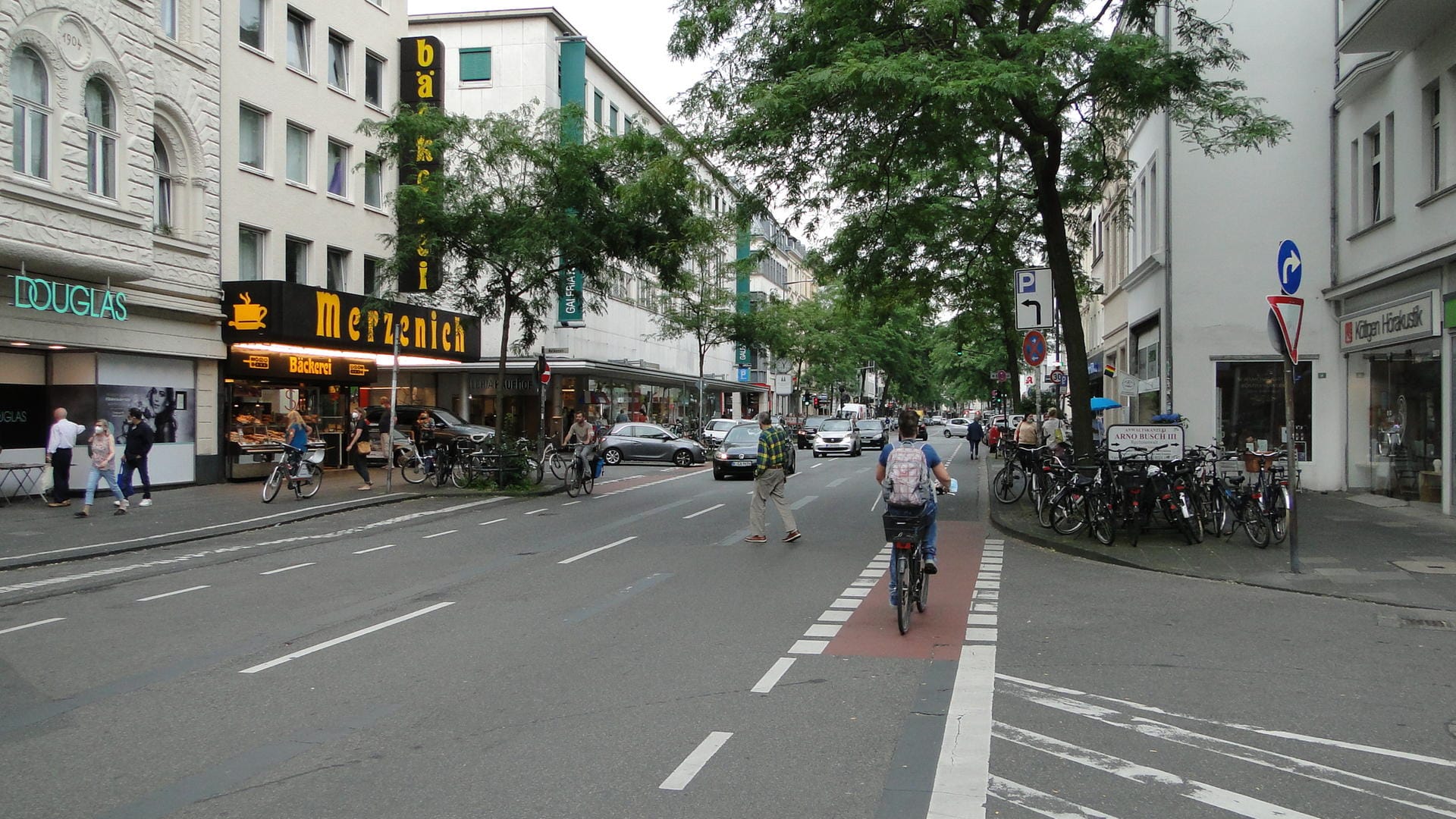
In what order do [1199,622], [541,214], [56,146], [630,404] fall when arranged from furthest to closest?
[630,404] → [541,214] → [56,146] → [1199,622]

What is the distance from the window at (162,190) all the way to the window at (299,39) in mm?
5480

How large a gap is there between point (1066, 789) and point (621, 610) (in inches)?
204

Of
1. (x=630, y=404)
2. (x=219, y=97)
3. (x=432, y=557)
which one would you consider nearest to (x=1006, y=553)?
(x=432, y=557)

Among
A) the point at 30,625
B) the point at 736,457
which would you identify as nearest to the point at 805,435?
the point at 736,457

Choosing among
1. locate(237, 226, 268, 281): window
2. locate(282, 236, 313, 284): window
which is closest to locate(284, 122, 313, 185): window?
locate(282, 236, 313, 284): window

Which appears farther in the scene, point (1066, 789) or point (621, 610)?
point (621, 610)

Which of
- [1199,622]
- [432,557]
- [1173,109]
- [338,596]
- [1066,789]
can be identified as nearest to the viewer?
[1066,789]

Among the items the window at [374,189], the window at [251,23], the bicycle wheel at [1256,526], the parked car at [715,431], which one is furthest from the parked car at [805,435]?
the bicycle wheel at [1256,526]

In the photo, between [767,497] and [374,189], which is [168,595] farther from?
[374,189]

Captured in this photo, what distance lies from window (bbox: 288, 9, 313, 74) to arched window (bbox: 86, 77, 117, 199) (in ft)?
26.3

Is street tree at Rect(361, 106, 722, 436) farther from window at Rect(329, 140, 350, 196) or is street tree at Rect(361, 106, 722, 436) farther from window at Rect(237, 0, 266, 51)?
window at Rect(329, 140, 350, 196)

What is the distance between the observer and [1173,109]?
1616 centimetres

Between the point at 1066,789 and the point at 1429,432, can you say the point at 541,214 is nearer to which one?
the point at 1429,432

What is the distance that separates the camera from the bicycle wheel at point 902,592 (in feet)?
27.8
